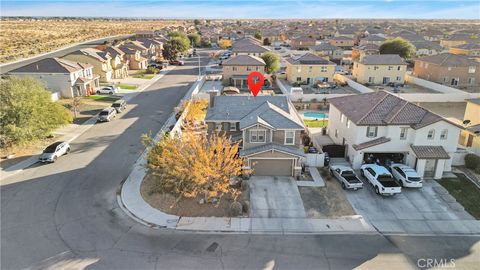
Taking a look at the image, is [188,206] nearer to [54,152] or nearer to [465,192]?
[54,152]

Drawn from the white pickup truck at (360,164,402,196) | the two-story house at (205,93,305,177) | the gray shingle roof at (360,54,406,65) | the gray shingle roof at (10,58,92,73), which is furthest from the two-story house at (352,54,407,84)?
the gray shingle roof at (10,58,92,73)

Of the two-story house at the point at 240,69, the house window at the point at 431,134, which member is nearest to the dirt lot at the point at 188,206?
the house window at the point at 431,134

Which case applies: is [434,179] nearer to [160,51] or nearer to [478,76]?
[478,76]

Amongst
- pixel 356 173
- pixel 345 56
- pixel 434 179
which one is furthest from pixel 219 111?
pixel 345 56

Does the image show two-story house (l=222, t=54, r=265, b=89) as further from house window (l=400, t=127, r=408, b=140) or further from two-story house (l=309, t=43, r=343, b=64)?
house window (l=400, t=127, r=408, b=140)

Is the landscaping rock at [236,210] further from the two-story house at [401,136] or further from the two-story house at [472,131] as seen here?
the two-story house at [472,131]

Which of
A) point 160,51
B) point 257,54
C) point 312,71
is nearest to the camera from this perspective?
point 312,71

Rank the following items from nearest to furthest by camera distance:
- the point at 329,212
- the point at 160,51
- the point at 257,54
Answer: the point at 329,212, the point at 257,54, the point at 160,51
